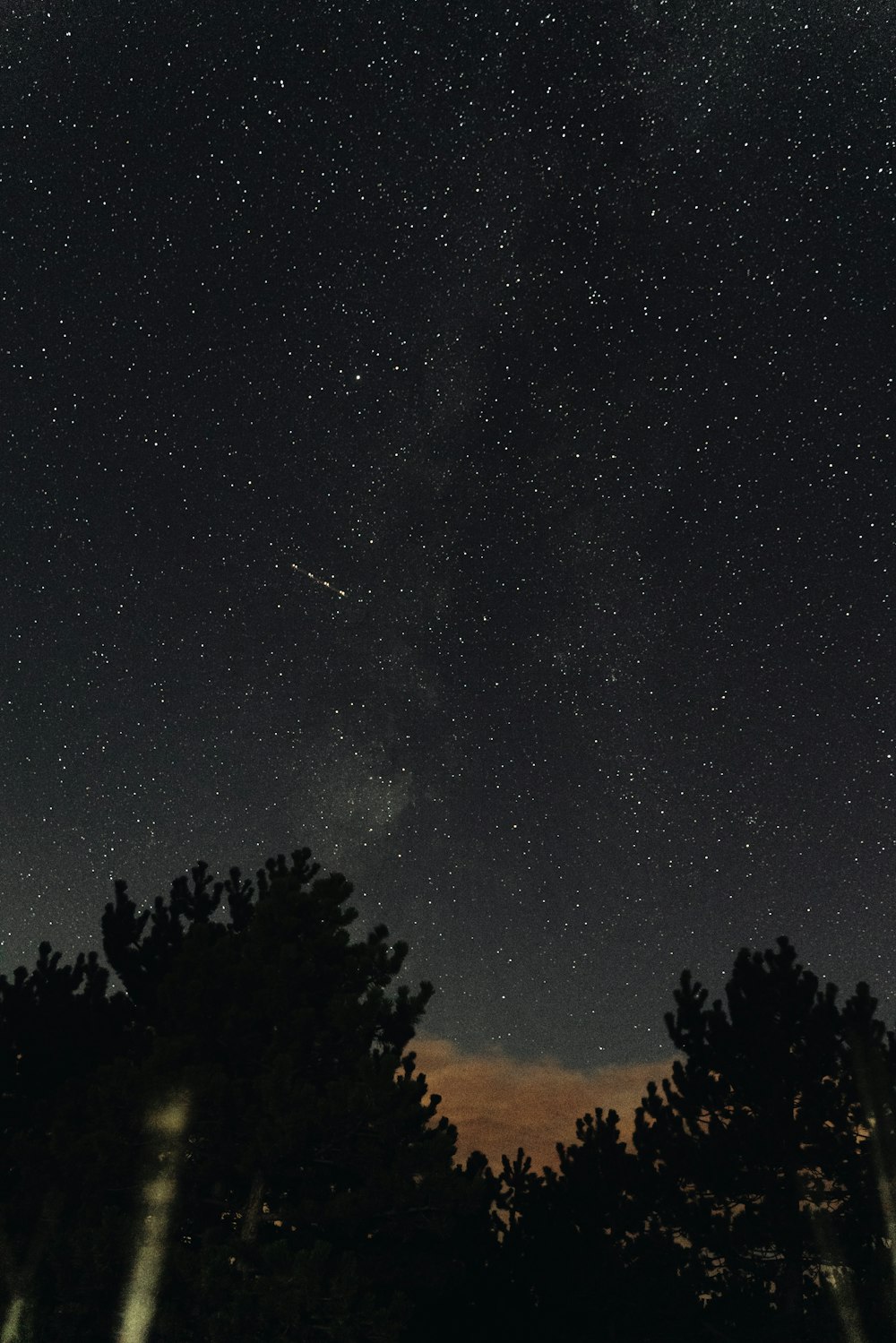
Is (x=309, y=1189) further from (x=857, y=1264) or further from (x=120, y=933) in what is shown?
(x=857, y=1264)

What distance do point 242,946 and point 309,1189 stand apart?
394cm

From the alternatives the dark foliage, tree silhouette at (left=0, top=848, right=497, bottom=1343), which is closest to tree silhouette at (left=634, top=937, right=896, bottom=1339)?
the dark foliage

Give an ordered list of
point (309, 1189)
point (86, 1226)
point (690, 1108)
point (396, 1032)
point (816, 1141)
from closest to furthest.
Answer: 1. point (86, 1226)
2. point (309, 1189)
3. point (396, 1032)
4. point (816, 1141)
5. point (690, 1108)

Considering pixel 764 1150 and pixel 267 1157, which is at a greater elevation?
pixel 764 1150

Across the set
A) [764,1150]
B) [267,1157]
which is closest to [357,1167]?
[267,1157]

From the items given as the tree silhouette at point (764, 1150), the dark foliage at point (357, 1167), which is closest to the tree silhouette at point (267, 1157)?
the dark foliage at point (357, 1167)

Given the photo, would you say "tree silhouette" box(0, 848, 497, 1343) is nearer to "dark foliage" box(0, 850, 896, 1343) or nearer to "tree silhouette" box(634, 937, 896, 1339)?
"dark foliage" box(0, 850, 896, 1343)

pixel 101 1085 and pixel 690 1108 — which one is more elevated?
pixel 690 1108

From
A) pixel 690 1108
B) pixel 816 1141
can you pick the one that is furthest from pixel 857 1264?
pixel 690 1108

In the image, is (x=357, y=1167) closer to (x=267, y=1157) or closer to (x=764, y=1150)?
(x=267, y=1157)

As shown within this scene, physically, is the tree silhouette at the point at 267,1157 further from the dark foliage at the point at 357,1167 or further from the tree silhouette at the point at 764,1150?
the tree silhouette at the point at 764,1150

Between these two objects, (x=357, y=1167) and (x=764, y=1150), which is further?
(x=764, y=1150)

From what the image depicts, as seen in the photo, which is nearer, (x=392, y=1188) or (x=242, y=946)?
(x=392, y=1188)

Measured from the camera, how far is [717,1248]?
20953 millimetres
